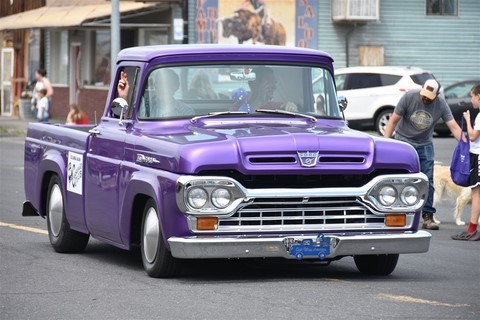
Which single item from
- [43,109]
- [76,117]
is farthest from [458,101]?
[76,117]

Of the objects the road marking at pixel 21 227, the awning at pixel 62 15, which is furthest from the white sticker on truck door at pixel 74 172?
the awning at pixel 62 15

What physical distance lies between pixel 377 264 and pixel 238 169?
1.73m

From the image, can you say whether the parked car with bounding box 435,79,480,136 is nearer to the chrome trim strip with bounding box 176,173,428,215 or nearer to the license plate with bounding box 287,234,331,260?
the chrome trim strip with bounding box 176,173,428,215

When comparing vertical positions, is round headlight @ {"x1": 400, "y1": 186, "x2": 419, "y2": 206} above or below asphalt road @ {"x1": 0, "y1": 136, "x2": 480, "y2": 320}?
above

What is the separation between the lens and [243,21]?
132 feet

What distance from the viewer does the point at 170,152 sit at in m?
9.86

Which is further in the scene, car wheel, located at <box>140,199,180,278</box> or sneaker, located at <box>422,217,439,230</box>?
sneaker, located at <box>422,217,439,230</box>

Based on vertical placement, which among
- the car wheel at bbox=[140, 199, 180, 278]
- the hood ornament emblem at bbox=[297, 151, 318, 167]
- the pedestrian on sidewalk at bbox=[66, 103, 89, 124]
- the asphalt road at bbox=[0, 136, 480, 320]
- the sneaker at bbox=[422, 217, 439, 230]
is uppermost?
the hood ornament emblem at bbox=[297, 151, 318, 167]

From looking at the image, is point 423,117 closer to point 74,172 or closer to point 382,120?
point 74,172

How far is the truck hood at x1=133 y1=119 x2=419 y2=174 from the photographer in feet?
31.7

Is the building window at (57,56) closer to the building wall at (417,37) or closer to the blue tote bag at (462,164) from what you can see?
the building wall at (417,37)

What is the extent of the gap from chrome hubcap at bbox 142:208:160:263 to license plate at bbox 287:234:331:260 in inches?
40.7

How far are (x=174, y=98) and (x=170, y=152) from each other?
1246 millimetres

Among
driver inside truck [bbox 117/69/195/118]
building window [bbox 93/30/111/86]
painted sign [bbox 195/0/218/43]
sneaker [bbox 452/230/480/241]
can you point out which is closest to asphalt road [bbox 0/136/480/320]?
sneaker [bbox 452/230/480/241]
